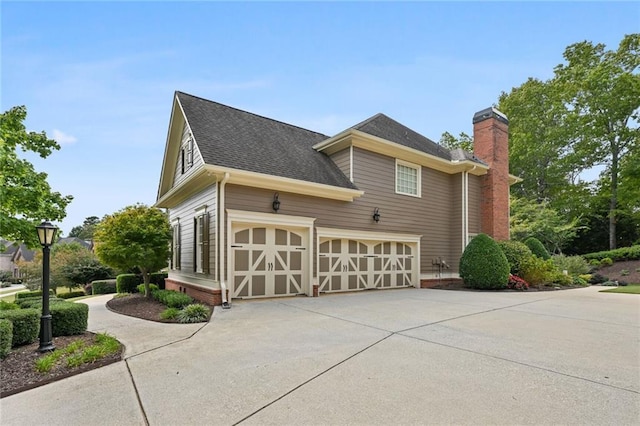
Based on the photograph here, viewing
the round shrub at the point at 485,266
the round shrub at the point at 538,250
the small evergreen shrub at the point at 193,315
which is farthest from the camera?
the round shrub at the point at 538,250

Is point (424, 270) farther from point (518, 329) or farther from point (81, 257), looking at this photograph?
point (81, 257)

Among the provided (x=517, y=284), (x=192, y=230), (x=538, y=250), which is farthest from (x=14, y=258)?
(x=538, y=250)

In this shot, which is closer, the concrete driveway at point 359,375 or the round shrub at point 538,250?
the concrete driveway at point 359,375

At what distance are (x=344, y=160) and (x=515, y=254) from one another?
7.74 meters

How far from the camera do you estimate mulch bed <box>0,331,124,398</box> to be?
3.78 metres

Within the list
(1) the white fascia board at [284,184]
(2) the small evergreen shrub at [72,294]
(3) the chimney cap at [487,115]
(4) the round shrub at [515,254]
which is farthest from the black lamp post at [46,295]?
(3) the chimney cap at [487,115]

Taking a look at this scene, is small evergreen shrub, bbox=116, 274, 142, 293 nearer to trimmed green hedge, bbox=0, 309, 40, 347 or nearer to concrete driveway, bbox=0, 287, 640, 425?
concrete driveway, bbox=0, 287, 640, 425

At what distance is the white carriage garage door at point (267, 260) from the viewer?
9.13 meters

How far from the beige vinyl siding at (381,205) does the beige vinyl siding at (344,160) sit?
0.74ft

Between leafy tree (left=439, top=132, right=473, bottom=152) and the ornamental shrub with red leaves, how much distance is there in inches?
803

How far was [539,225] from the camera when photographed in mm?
20984

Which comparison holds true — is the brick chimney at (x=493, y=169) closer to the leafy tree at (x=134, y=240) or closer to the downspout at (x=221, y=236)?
the downspout at (x=221, y=236)

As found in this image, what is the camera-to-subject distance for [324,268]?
1089 cm

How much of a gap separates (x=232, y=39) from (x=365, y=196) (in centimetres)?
666
